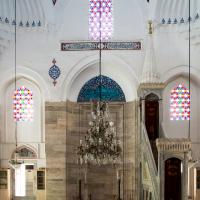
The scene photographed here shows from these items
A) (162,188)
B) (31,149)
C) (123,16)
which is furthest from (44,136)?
(162,188)

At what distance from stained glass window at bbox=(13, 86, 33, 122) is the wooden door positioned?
20.5 feet

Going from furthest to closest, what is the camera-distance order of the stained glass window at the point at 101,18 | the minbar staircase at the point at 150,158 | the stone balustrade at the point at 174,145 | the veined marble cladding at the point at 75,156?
the stained glass window at the point at 101,18 < the veined marble cladding at the point at 75,156 < the minbar staircase at the point at 150,158 < the stone balustrade at the point at 174,145

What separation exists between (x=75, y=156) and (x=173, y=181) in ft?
16.7

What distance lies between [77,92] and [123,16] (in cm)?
288

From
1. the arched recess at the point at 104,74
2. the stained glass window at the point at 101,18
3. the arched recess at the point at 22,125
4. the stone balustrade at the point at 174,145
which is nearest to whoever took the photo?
the stone balustrade at the point at 174,145


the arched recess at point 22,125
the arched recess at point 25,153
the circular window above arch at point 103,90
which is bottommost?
the arched recess at point 25,153

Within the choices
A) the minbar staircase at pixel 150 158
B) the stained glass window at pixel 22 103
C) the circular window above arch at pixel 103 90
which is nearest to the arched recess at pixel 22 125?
the stained glass window at pixel 22 103

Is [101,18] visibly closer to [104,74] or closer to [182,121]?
[104,74]

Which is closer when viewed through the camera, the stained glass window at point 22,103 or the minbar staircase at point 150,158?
the minbar staircase at point 150,158

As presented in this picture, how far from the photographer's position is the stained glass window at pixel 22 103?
14.9 m

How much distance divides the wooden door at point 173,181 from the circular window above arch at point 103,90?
5067mm

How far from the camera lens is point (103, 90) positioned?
14.9 metres

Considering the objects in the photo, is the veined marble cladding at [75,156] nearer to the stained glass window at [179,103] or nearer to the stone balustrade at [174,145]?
the stained glass window at [179,103]

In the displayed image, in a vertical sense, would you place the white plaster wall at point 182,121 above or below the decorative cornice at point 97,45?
below
